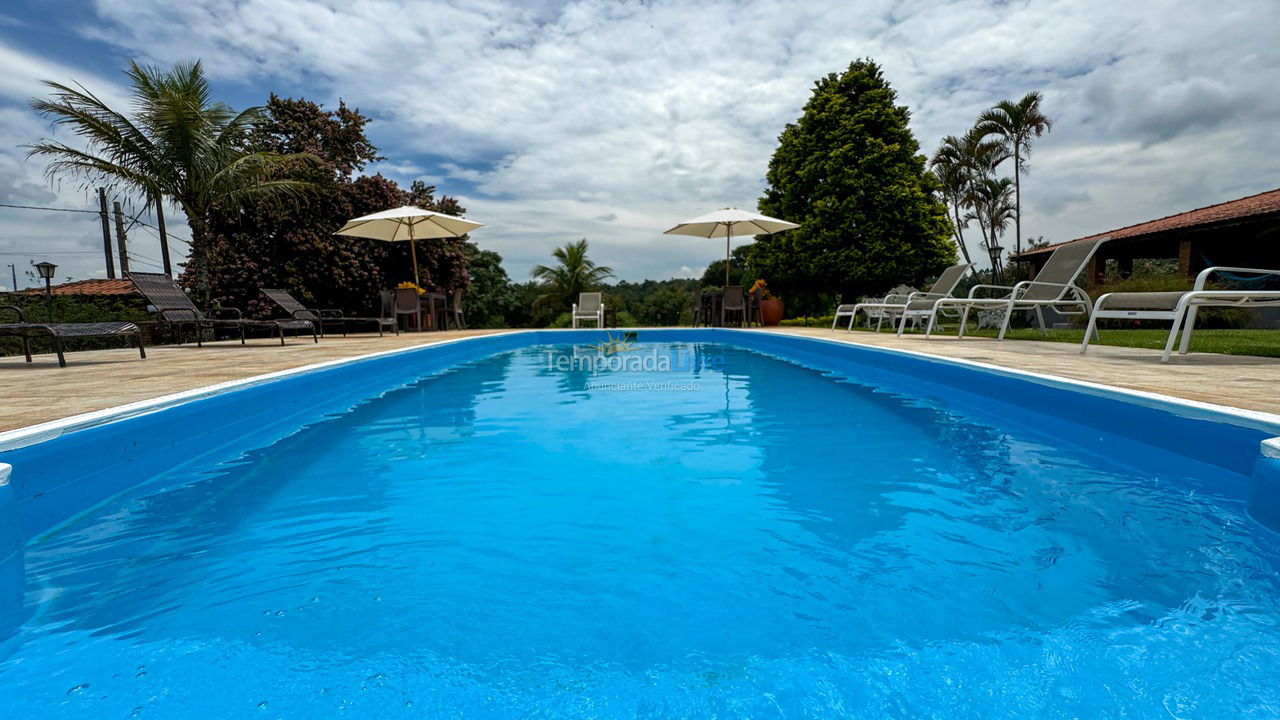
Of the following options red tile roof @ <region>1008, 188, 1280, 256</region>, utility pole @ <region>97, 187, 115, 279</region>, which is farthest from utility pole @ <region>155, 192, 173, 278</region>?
red tile roof @ <region>1008, 188, 1280, 256</region>

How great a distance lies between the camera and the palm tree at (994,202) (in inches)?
847

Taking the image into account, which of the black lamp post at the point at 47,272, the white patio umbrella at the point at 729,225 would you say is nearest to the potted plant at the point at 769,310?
the white patio umbrella at the point at 729,225

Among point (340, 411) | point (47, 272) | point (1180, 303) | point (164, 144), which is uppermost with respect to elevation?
point (164, 144)

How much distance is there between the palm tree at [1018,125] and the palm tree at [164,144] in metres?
21.9

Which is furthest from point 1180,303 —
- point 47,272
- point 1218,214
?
point 47,272

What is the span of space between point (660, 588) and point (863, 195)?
14130mm

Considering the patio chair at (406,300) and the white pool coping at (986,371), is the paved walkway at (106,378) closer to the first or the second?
the white pool coping at (986,371)

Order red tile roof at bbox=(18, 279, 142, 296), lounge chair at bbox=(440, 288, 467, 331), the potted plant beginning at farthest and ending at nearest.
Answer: red tile roof at bbox=(18, 279, 142, 296), the potted plant, lounge chair at bbox=(440, 288, 467, 331)

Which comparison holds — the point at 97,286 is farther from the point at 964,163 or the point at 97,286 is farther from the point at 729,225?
the point at 964,163

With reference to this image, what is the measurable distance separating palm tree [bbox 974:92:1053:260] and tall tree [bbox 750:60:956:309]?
24.8 ft

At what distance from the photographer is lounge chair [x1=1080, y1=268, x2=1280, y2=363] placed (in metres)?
3.95

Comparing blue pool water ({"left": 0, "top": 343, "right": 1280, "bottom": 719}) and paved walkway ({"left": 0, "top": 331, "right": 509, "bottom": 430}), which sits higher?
paved walkway ({"left": 0, "top": 331, "right": 509, "bottom": 430})

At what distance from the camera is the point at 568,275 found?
2308 centimetres

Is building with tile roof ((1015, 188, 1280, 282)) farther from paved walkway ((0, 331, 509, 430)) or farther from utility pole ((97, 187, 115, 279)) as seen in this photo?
utility pole ((97, 187, 115, 279))
